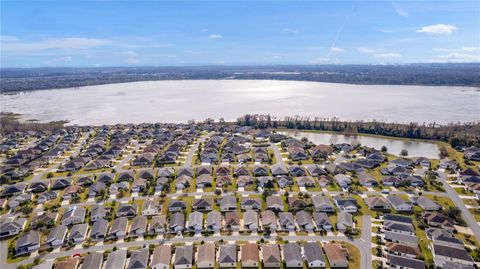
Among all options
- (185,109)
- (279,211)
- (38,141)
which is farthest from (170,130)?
(279,211)

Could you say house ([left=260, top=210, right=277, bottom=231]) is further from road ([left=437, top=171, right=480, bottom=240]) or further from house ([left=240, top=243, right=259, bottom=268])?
road ([left=437, top=171, right=480, bottom=240])

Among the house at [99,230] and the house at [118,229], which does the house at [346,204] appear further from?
the house at [99,230]

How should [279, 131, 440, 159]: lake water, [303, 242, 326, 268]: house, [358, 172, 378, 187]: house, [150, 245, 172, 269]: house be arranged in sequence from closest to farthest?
[303, 242, 326, 268]: house, [150, 245, 172, 269]: house, [358, 172, 378, 187]: house, [279, 131, 440, 159]: lake water

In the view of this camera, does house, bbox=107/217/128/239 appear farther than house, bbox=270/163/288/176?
No

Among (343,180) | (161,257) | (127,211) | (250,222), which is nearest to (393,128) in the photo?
(343,180)

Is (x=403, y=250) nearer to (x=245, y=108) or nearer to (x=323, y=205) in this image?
(x=323, y=205)

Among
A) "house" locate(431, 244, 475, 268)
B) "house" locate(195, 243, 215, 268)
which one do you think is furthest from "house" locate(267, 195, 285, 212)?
"house" locate(431, 244, 475, 268)

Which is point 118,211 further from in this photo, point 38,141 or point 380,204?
point 38,141
